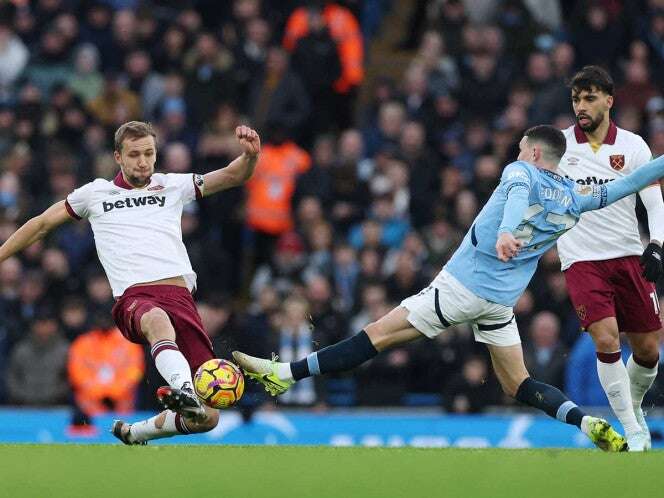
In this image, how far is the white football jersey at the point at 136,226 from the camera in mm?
10859

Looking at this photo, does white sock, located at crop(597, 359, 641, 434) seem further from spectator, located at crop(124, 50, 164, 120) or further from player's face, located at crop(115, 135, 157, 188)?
spectator, located at crop(124, 50, 164, 120)

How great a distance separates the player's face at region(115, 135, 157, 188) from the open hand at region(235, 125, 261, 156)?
575 millimetres

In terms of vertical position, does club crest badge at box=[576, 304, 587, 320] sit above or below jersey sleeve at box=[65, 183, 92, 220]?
below

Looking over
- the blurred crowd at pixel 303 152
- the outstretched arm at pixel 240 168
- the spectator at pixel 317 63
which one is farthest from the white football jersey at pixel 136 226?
the spectator at pixel 317 63

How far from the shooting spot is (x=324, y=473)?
8758 mm

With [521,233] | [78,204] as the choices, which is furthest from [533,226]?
[78,204]

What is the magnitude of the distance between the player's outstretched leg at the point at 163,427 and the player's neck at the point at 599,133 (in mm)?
3061

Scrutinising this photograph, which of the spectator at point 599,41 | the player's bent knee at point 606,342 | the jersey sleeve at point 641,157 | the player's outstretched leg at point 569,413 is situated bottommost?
the player's outstretched leg at point 569,413

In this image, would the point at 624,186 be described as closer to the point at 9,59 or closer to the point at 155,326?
the point at 155,326

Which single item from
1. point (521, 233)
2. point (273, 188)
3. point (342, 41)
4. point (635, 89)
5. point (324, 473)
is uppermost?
point (342, 41)

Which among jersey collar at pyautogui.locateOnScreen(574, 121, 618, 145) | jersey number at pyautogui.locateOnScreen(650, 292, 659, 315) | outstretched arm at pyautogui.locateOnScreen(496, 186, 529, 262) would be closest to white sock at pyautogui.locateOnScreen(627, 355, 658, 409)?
jersey number at pyautogui.locateOnScreen(650, 292, 659, 315)

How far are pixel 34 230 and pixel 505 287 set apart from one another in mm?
3019

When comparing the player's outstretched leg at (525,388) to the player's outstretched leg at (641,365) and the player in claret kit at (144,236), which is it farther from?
the player in claret kit at (144,236)

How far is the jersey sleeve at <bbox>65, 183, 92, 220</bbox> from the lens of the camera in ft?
36.0
